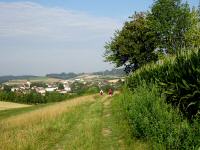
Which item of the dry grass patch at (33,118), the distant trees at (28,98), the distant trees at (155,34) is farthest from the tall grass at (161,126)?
the distant trees at (28,98)

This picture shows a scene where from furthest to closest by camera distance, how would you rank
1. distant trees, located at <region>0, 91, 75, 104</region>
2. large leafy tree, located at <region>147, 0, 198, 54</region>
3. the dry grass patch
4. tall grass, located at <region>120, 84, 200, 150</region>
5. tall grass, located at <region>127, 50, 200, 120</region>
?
distant trees, located at <region>0, 91, 75, 104</region> < large leafy tree, located at <region>147, 0, 198, 54</region> < the dry grass patch < tall grass, located at <region>127, 50, 200, 120</region> < tall grass, located at <region>120, 84, 200, 150</region>

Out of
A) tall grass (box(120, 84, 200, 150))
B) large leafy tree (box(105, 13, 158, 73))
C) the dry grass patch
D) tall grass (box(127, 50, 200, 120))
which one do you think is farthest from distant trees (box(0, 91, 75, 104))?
tall grass (box(127, 50, 200, 120))

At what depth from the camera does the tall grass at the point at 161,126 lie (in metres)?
11.3

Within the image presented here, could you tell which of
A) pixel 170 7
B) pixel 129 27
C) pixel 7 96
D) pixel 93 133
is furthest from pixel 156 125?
pixel 7 96

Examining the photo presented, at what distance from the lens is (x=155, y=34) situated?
61.9m

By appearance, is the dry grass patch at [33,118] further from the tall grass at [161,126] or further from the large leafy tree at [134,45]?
the large leafy tree at [134,45]

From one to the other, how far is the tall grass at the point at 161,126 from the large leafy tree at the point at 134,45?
46.8 m

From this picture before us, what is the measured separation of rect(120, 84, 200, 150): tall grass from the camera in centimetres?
1130

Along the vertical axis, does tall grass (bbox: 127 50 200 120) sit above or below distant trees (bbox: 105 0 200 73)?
below

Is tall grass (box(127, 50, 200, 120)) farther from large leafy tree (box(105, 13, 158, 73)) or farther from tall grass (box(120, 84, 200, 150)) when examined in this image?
large leafy tree (box(105, 13, 158, 73))

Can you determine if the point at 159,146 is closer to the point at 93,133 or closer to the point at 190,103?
the point at 190,103

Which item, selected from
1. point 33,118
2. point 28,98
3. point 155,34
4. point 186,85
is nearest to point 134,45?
point 155,34

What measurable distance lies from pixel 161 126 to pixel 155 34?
164 ft

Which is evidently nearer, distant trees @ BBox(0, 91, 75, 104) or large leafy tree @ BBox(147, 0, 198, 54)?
large leafy tree @ BBox(147, 0, 198, 54)
